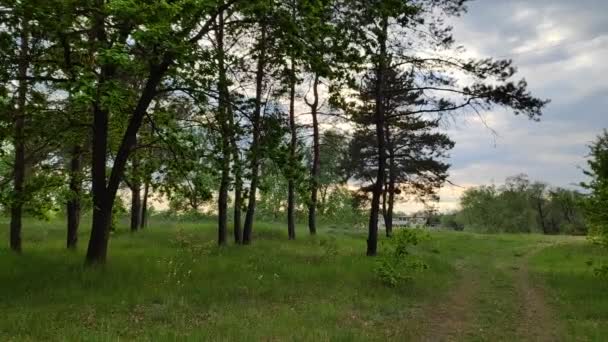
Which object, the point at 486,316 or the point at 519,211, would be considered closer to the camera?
the point at 486,316

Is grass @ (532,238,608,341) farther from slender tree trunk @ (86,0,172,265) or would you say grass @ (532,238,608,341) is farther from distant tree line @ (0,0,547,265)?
slender tree trunk @ (86,0,172,265)

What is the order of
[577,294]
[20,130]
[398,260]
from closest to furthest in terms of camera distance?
[20,130] → [398,260] → [577,294]

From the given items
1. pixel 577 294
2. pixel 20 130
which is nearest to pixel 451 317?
pixel 577 294

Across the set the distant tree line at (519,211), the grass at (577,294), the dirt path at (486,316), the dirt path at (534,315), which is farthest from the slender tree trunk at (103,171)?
the distant tree line at (519,211)

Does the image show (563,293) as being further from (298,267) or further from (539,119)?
(298,267)

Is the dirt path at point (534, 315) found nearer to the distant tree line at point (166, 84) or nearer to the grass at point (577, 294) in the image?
the grass at point (577, 294)

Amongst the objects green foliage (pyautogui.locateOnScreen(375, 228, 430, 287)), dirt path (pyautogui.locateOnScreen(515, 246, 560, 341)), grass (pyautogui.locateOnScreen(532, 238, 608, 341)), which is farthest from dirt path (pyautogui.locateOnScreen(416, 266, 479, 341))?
grass (pyautogui.locateOnScreen(532, 238, 608, 341))

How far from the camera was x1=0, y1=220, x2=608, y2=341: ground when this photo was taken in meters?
9.01

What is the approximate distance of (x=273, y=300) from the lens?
12414mm

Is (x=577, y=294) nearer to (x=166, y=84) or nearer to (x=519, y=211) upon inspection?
(x=166, y=84)

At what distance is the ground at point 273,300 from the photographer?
901cm

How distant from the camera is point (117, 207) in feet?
60.8

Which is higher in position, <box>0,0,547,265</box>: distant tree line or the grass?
<box>0,0,547,265</box>: distant tree line

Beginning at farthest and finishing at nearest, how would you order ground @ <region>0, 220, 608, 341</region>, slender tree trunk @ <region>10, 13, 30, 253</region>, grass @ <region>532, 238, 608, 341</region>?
slender tree trunk @ <region>10, 13, 30, 253</region>
grass @ <region>532, 238, 608, 341</region>
ground @ <region>0, 220, 608, 341</region>
